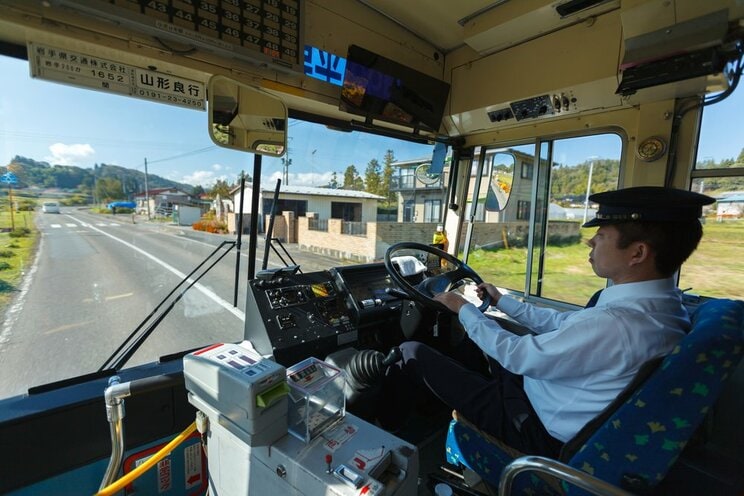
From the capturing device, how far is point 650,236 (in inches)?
40.8

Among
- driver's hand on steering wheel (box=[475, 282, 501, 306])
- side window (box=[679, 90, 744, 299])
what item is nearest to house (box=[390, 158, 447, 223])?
driver's hand on steering wheel (box=[475, 282, 501, 306])

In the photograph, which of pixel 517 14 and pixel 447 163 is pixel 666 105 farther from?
pixel 447 163

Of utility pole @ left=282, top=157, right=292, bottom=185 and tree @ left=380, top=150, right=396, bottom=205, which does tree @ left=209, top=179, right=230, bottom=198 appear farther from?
tree @ left=380, top=150, right=396, bottom=205

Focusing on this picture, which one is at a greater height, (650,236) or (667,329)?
(650,236)

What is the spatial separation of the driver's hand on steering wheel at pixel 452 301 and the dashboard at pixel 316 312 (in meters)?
0.62

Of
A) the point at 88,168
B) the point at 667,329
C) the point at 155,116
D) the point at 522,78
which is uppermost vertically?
the point at 522,78

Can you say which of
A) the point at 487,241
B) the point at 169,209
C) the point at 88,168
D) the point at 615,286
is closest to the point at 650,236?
the point at 615,286

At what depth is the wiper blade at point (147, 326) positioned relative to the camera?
144cm

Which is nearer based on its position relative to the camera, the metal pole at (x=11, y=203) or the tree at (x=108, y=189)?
the metal pole at (x=11, y=203)

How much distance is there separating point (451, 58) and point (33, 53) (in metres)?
2.63

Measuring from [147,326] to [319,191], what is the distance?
125 centimetres

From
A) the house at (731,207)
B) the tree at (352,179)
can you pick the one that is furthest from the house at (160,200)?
the house at (731,207)

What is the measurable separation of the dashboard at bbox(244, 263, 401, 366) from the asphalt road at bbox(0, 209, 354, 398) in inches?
11.5

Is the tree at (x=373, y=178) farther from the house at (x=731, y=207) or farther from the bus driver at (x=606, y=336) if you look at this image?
the house at (x=731, y=207)
